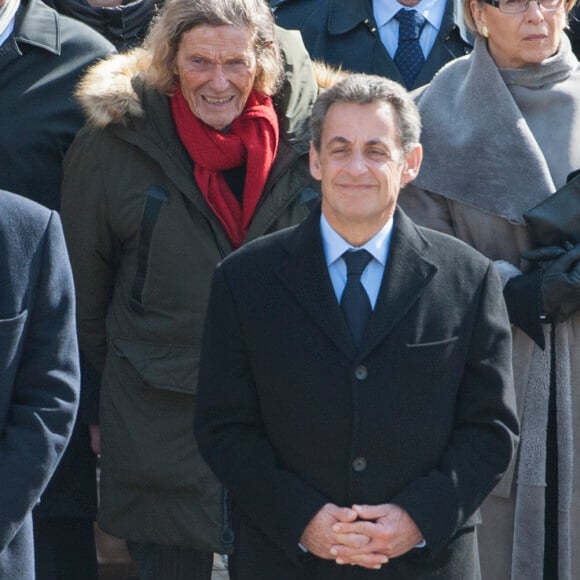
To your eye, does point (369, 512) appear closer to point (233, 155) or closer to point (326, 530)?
point (326, 530)

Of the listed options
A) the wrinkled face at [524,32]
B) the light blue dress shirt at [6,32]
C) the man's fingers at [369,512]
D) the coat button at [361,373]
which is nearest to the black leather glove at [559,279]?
the wrinkled face at [524,32]

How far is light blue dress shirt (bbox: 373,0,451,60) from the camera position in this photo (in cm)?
485

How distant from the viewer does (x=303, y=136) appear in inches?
160

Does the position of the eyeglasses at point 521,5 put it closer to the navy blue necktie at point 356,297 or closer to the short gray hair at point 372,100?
the short gray hair at point 372,100

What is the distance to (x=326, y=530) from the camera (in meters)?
3.08

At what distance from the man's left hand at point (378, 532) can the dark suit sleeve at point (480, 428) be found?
4 cm

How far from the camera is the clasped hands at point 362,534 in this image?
3.06 m

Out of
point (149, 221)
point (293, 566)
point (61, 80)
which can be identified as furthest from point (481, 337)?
point (61, 80)

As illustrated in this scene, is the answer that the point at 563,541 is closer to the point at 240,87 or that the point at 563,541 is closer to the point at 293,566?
the point at 293,566

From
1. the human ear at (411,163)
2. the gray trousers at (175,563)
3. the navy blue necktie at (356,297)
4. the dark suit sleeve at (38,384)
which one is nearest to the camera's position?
the dark suit sleeve at (38,384)

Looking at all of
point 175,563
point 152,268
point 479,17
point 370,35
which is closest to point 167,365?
point 152,268

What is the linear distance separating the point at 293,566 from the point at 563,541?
112 centimetres

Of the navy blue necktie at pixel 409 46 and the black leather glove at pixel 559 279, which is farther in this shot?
the navy blue necktie at pixel 409 46

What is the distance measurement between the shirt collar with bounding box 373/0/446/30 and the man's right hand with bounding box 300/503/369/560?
7.36 feet
